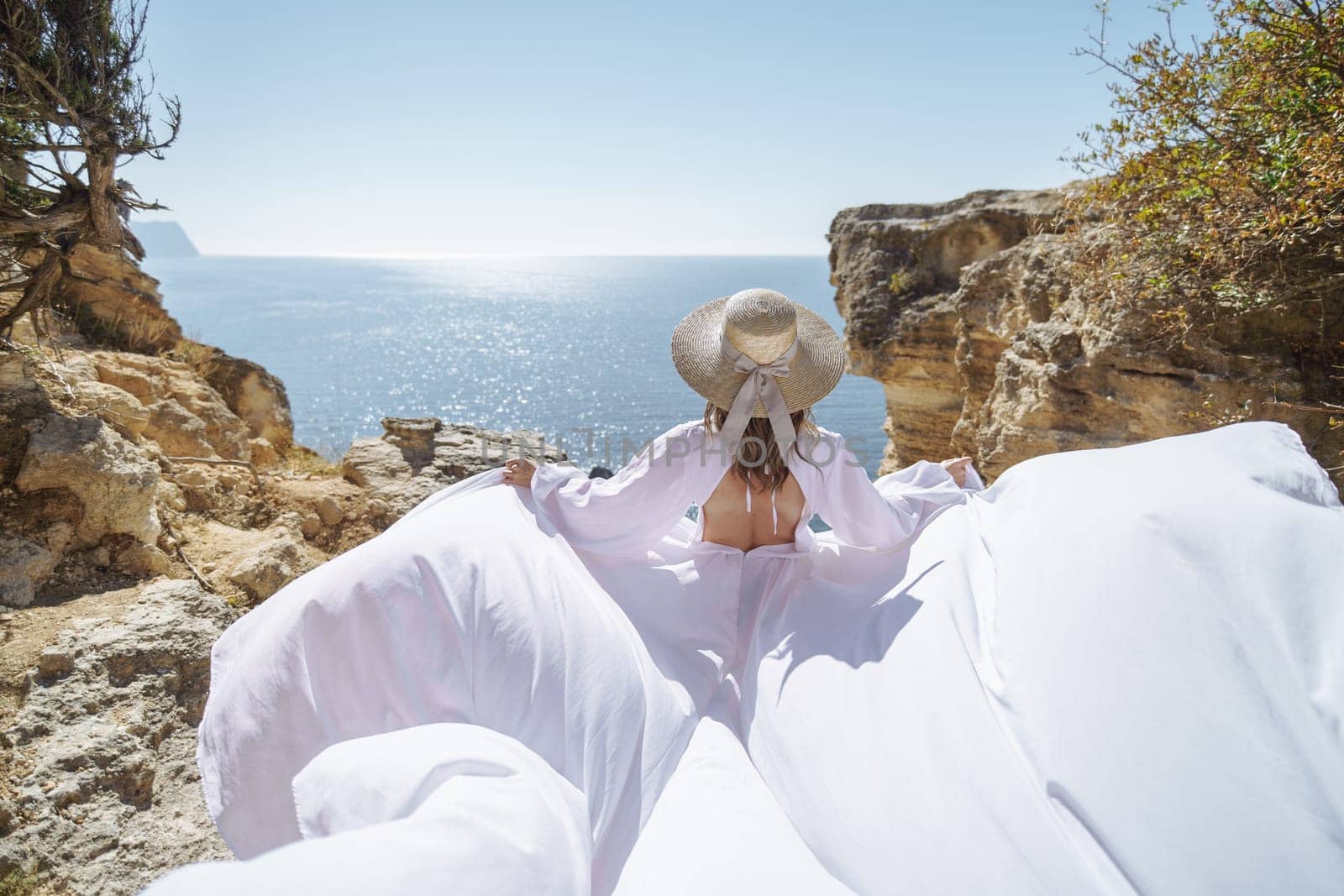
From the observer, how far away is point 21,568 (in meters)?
3.09

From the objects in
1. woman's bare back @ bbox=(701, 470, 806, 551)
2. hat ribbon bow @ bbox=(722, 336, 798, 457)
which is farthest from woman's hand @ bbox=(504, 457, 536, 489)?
hat ribbon bow @ bbox=(722, 336, 798, 457)

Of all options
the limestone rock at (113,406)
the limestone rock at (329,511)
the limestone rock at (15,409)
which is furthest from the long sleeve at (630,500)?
the limestone rock at (113,406)

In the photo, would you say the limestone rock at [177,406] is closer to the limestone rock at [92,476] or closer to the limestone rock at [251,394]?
the limestone rock at [251,394]

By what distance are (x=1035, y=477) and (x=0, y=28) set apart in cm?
565

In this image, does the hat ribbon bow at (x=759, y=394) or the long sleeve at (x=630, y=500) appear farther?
the long sleeve at (x=630, y=500)

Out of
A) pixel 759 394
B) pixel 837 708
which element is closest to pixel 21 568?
pixel 759 394

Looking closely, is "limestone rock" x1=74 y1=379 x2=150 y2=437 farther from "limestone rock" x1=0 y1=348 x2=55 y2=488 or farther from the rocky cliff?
"limestone rock" x1=0 y1=348 x2=55 y2=488

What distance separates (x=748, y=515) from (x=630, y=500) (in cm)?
52

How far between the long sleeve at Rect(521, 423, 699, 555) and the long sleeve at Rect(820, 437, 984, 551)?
0.61 m

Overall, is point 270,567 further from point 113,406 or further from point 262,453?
point 262,453

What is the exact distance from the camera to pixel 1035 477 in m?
2.56

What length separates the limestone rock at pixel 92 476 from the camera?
11.2 ft

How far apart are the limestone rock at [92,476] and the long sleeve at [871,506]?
3.36 meters

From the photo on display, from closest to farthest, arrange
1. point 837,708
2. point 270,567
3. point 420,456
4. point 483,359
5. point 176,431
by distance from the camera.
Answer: point 837,708, point 270,567, point 176,431, point 420,456, point 483,359
